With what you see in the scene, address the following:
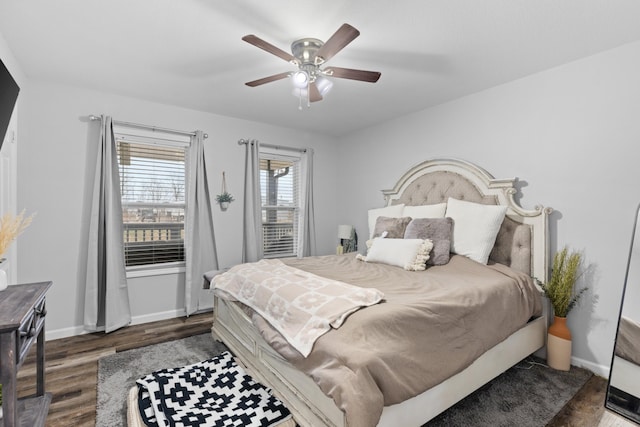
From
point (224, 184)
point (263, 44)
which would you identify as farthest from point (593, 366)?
point (224, 184)

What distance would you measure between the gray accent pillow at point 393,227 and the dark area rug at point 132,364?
6.23 feet

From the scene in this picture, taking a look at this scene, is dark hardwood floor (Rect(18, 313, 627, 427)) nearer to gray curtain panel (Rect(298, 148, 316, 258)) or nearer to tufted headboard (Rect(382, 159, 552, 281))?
tufted headboard (Rect(382, 159, 552, 281))

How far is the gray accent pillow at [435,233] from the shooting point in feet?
8.82

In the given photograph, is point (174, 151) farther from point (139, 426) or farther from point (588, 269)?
point (588, 269)

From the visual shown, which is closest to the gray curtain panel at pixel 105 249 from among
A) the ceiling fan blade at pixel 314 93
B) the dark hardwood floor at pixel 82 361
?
the dark hardwood floor at pixel 82 361

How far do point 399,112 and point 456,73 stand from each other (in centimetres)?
108

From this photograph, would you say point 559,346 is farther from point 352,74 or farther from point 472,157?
point 352,74

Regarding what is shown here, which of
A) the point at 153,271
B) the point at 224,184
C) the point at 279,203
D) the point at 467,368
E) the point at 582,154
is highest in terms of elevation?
the point at 582,154

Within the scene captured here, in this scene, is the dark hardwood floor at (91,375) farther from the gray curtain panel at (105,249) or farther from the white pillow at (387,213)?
the white pillow at (387,213)

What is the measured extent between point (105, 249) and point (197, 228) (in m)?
0.91

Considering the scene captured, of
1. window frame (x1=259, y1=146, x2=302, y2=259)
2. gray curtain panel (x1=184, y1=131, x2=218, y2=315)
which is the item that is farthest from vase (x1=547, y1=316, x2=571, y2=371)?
gray curtain panel (x1=184, y1=131, x2=218, y2=315)

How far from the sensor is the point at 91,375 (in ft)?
7.56

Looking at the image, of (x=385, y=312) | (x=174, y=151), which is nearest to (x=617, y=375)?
(x=385, y=312)

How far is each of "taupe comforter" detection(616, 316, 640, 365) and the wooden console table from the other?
7.02ft
